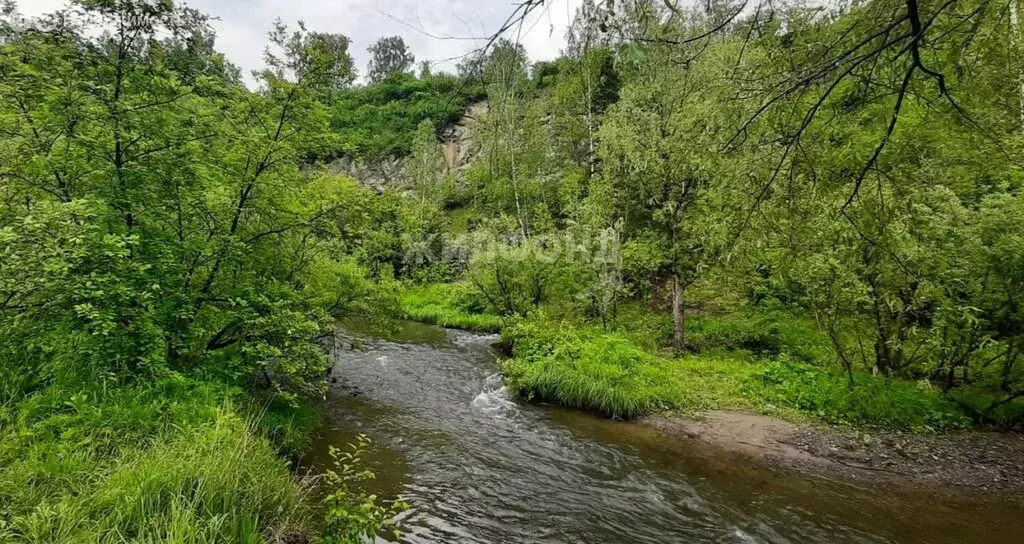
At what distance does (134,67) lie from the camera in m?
5.99

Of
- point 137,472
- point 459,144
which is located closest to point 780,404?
point 137,472

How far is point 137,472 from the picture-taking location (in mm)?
3869

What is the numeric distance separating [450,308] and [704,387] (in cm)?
1424

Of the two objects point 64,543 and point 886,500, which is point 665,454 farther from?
point 64,543

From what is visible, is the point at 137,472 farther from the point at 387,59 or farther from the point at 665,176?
the point at 387,59

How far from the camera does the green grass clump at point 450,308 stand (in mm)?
20487

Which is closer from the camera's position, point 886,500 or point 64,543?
point 64,543

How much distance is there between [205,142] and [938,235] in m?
12.0

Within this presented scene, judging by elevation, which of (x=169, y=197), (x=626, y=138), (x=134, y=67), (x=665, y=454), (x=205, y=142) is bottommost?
(x=665, y=454)

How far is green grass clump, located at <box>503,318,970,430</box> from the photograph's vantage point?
926 centimetres

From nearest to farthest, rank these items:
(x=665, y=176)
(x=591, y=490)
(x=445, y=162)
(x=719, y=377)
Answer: (x=591, y=490), (x=719, y=377), (x=665, y=176), (x=445, y=162)

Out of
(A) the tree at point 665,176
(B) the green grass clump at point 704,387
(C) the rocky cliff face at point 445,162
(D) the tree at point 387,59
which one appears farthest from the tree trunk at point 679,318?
(D) the tree at point 387,59

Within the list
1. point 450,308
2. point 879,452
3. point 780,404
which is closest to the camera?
point 879,452

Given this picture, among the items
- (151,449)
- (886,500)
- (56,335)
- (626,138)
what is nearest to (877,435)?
(886,500)
